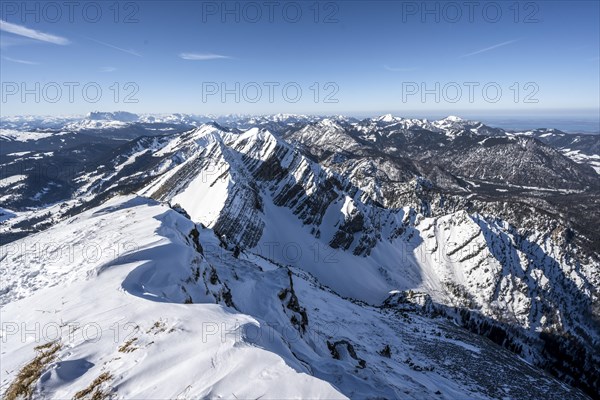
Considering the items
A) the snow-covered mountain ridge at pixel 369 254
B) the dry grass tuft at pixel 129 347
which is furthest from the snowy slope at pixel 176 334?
the snow-covered mountain ridge at pixel 369 254

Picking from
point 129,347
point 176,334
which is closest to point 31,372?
point 129,347

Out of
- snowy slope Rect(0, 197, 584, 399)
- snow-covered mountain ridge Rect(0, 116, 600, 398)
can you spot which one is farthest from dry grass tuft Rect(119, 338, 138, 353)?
snow-covered mountain ridge Rect(0, 116, 600, 398)

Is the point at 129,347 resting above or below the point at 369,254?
above

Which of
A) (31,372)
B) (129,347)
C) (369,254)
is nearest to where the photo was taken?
(31,372)

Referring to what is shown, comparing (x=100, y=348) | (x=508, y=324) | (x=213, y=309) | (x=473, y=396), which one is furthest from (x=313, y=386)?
(x=508, y=324)

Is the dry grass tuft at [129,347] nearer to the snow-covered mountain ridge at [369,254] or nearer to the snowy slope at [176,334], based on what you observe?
the snowy slope at [176,334]

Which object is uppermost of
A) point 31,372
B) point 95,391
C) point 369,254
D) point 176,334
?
point 176,334

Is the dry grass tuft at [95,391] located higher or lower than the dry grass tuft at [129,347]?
lower

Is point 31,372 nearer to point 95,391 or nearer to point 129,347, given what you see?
point 129,347

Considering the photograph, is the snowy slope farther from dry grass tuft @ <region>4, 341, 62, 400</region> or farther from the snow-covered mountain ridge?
the snow-covered mountain ridge

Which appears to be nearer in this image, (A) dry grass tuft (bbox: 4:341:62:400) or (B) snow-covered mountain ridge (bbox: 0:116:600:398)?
(A) dry grass tuft (bbox: 4:341:62:400)

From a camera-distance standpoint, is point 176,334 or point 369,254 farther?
point 369,254
